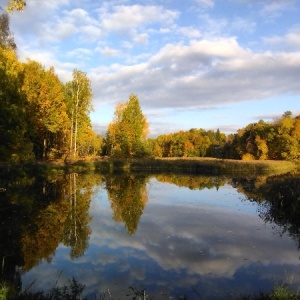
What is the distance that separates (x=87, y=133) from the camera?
6188 centimetres

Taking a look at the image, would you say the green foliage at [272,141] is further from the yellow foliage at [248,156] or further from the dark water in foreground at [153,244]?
the dark water in foreground at [153,244]

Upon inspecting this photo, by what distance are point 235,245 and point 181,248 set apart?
2087 mm

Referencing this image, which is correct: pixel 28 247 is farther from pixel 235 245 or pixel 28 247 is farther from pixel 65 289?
pixel 235 245

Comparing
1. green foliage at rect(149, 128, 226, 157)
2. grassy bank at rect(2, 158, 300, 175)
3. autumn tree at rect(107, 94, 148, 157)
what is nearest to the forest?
autumn tree at rect(107, 94, 148, 157)

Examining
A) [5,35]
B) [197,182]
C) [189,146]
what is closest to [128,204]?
[197,182]

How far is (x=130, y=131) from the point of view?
67125 mm

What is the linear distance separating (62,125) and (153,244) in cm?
3801

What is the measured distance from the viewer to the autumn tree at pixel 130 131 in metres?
66.6

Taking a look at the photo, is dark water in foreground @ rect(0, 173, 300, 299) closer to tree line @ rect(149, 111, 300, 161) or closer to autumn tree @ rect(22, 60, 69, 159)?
autumn tree @ rect(22, 60, 69, 159)

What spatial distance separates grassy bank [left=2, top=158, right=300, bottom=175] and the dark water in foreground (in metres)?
27.4

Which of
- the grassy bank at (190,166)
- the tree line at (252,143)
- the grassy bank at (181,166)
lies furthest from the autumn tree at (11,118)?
the tree line at (252,143)

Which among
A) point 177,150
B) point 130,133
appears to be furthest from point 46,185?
point 177,150

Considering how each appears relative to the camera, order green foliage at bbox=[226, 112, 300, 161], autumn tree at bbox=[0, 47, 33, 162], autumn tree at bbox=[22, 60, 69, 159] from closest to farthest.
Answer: autumn tree at bbox=[0, 47, 33, 162]
autumn tree at bbox=[22, 60, 69, 159]
green foliage at bbox=[226, 112, 300, 161]

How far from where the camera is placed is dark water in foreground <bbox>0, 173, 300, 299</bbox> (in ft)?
31.2
